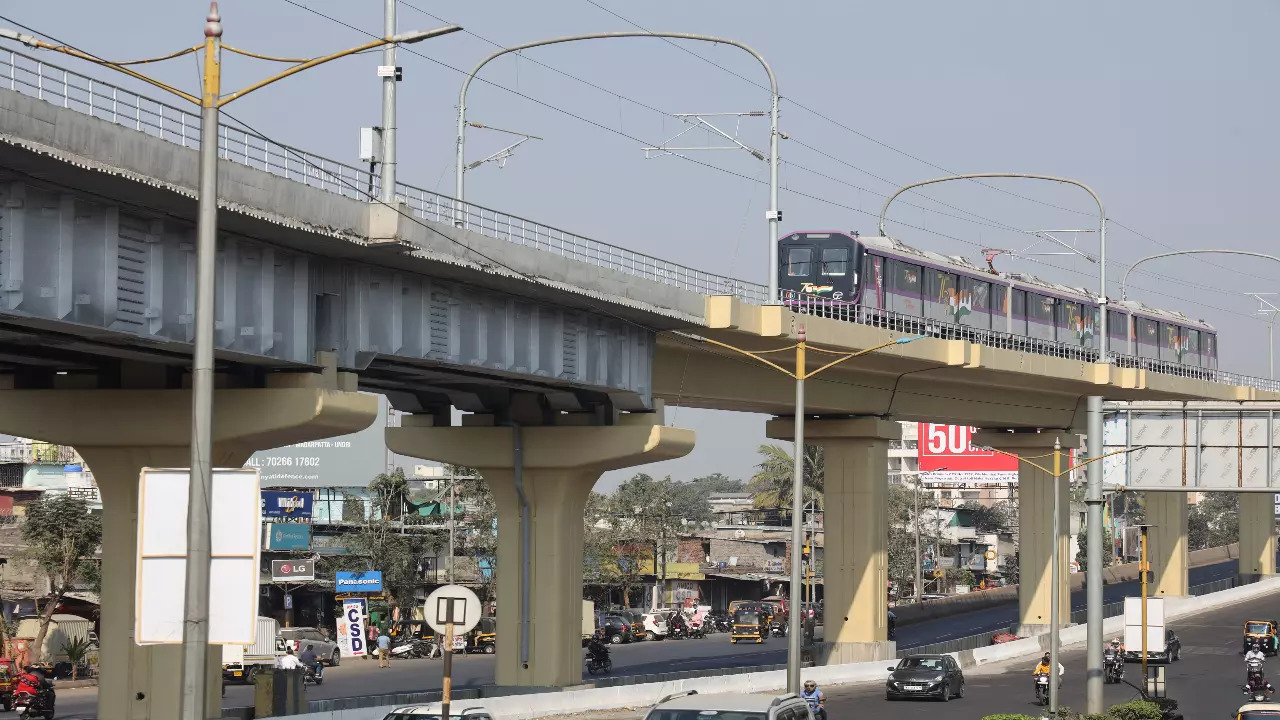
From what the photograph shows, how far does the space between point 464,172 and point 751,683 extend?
52.5ft

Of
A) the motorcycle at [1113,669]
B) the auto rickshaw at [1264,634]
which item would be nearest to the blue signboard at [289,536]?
the motorcycle at [1113,669]

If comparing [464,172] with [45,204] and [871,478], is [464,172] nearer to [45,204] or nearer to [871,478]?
[45,204]

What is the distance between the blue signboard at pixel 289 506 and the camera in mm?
78125

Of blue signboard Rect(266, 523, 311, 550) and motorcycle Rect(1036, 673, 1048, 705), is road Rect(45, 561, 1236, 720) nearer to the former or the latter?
blue signboard Rect(266, 523, 311, 550)

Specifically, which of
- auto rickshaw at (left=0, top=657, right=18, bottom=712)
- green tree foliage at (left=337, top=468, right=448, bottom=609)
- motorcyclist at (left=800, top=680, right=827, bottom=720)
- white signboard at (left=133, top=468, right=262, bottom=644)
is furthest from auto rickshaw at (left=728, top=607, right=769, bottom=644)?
white signboard at (left=133, top=468, right=262, bottom=644)

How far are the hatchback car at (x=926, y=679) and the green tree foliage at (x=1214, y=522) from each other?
441 feet

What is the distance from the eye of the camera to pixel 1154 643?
4081 cm

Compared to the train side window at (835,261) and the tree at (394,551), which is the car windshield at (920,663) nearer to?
the train side window at (835,261)

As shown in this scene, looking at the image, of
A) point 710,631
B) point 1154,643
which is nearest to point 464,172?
point 1154,643

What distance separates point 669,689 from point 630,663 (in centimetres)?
2022

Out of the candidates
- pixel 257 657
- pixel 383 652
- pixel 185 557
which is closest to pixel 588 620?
pixel 383 652

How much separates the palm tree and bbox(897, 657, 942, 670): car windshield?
55.5m

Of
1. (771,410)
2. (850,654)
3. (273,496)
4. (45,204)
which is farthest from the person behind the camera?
(273,496)

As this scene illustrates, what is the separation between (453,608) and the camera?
15.8 meters
